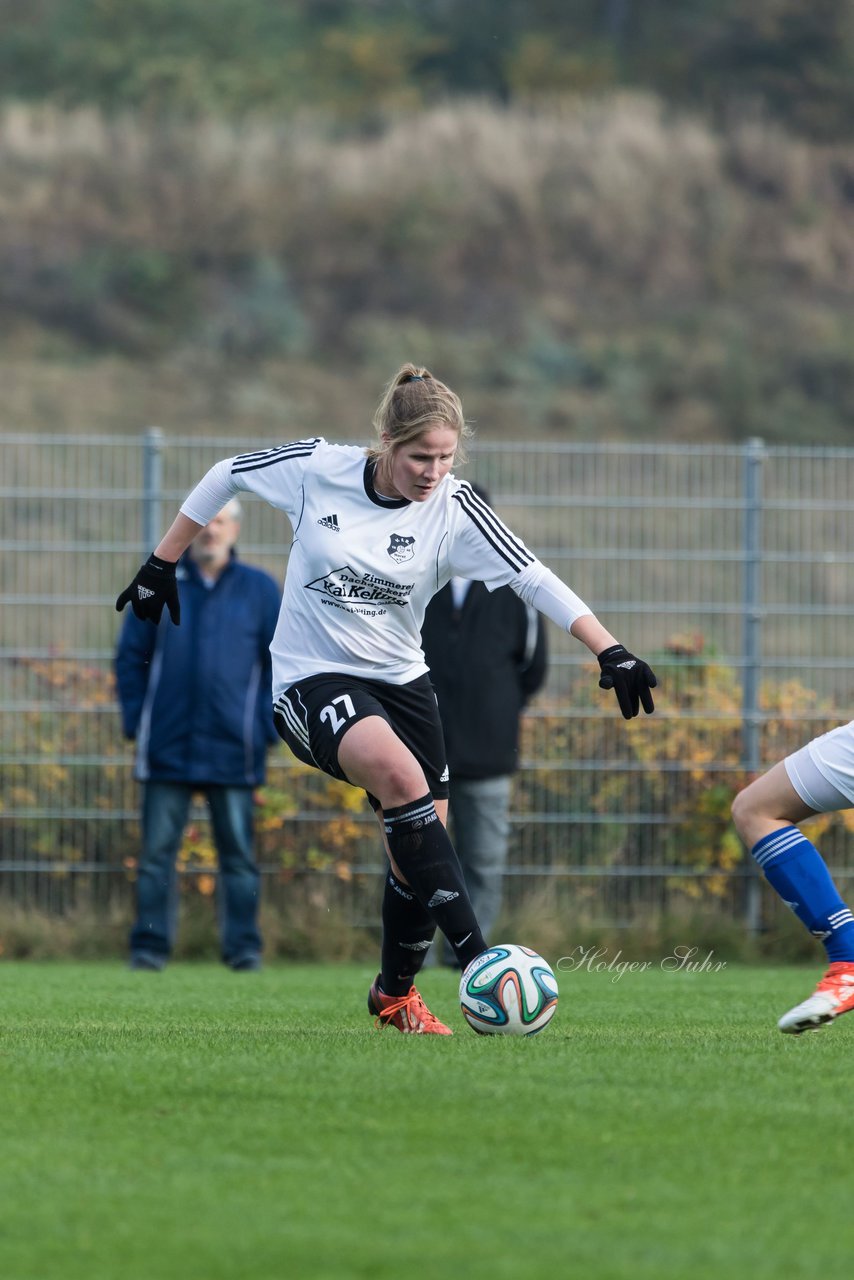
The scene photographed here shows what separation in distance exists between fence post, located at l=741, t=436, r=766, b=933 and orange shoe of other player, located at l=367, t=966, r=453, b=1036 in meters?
5.43

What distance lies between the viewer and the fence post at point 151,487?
11664 millimetres

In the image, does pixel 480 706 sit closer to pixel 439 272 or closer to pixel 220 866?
pixel 220 866

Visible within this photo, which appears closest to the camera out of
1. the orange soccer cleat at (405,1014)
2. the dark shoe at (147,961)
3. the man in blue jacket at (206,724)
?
→ the orange soccer cleat at (405,1014)

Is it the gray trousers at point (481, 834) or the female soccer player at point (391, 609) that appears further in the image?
the gray trousers at point (481, 834)

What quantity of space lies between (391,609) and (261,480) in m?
0.61

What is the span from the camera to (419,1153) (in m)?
4.19

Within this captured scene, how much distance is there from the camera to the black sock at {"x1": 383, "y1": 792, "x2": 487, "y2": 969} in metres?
6.16

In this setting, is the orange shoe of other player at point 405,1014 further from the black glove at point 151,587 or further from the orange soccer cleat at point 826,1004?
the black glove at point 151,587

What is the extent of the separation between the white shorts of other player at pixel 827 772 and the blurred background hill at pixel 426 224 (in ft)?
66.2

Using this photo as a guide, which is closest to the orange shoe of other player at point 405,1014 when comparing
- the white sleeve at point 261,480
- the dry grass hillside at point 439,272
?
the white sleeve at point 261,480

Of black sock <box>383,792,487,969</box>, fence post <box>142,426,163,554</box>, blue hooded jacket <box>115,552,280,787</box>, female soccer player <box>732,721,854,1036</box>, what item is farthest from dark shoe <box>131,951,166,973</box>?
female soccer player <box>732,721,854,1036</box>

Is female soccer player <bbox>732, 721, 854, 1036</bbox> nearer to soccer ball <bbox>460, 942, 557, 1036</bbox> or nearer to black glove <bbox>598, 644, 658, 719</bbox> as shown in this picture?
black glove <bbox>598, 644, 658, 719</bbox>

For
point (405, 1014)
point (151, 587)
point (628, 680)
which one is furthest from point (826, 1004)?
point (151, 587)

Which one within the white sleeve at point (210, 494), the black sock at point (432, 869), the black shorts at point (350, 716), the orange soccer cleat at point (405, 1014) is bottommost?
the orange soccer cleat at point (405, 1014)
